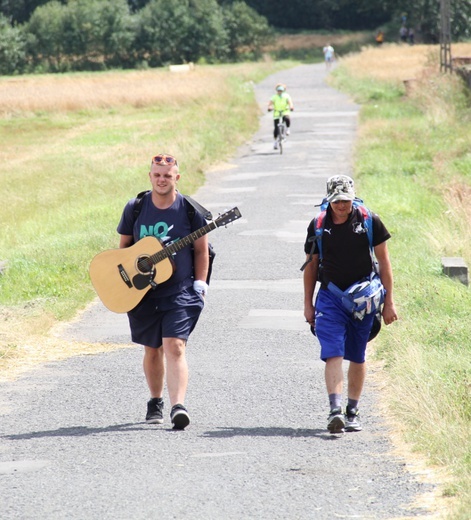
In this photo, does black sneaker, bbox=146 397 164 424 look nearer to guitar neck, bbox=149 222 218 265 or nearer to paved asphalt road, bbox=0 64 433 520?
paved asphalt road, bbox=0 64 433 520

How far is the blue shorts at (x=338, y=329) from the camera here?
281 inches

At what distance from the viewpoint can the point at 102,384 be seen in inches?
343

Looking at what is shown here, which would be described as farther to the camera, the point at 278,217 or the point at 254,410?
the point at 278,217

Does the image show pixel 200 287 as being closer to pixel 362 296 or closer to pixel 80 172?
pixel 362 296

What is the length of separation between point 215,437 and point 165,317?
894 millimetres

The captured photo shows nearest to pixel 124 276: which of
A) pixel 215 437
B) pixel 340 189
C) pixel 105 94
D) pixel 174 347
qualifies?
pixel 174 347

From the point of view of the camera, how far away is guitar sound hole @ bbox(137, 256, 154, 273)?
7.27m

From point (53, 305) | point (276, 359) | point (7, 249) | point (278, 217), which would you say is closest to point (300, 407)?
point (276, 359)

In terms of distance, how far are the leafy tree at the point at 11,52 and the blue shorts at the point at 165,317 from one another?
81.3 meters

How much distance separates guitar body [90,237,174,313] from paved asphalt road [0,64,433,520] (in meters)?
0.86

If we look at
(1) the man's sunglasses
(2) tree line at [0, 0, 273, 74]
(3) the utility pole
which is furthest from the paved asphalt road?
(2) tree line at [0, 0, 273, 74]

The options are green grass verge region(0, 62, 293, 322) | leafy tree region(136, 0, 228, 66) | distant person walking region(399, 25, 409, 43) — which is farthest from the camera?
leafy tree region(136, 0, 228, 66)

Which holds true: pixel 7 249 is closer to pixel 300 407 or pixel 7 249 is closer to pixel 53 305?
pixel 53 305

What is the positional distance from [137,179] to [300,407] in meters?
15.0
